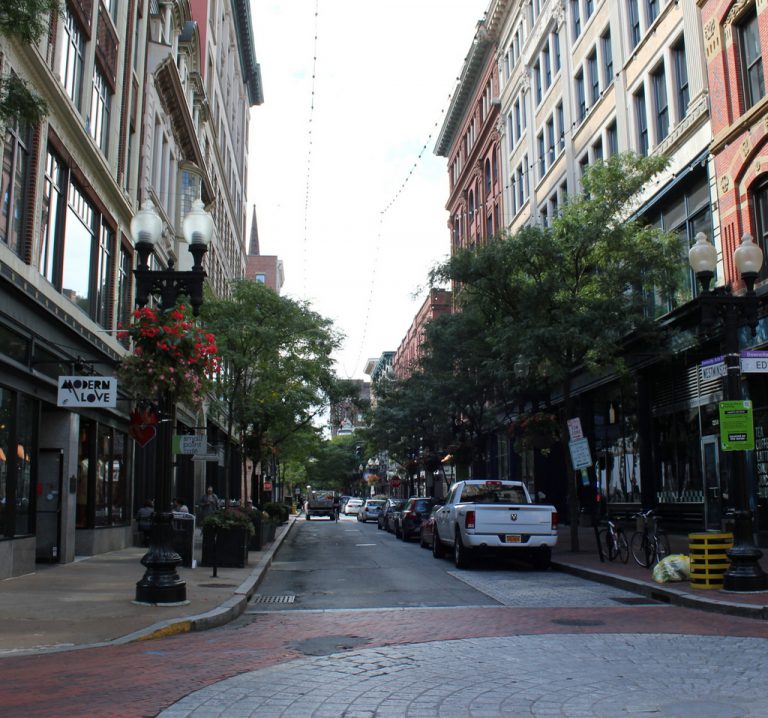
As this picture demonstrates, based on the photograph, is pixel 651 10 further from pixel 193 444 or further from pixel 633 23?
pixel 193 444

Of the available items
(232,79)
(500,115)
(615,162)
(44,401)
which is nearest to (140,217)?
(44,401)

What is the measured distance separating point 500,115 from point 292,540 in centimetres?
2433

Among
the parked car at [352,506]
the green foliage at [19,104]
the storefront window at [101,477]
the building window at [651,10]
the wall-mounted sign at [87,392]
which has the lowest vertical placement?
the parked car at [352,506]

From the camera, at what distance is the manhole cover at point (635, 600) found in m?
12.1

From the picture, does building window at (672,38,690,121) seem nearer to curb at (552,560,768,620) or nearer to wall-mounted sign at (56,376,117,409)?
curb at (552,560,768,620)

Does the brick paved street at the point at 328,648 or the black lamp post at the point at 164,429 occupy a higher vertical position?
the black lamp post at the point at 164,429

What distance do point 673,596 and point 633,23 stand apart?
20.6 metres

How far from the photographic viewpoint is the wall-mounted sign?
13.4 metres

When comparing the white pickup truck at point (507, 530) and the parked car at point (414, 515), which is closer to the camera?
the white pickup truck at point (507, 530)

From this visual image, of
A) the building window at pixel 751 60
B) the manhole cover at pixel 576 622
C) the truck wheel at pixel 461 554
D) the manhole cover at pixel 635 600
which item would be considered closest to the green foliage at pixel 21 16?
the manhole cover at pixel 576 622

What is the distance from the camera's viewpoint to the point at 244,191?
203 ft

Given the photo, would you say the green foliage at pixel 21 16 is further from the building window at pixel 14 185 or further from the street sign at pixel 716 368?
the street sign at pixel 716 368

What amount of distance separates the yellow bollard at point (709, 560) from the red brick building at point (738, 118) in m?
7.70

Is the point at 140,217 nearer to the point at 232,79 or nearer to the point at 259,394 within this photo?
the point at 259,394
